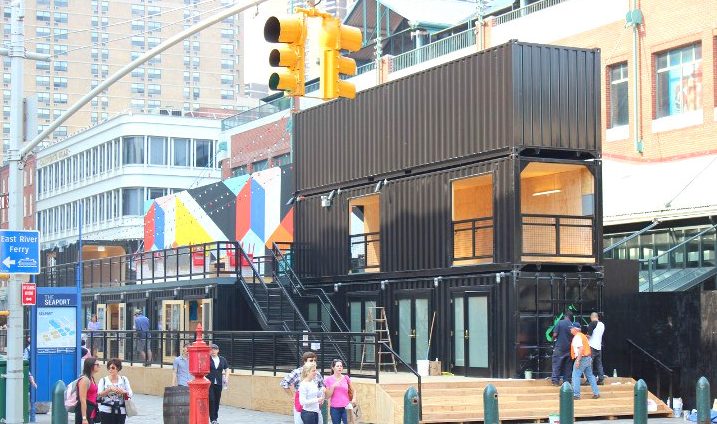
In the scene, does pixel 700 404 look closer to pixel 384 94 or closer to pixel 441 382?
pixel 441 382

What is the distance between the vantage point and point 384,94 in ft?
107

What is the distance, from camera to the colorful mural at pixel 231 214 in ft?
162

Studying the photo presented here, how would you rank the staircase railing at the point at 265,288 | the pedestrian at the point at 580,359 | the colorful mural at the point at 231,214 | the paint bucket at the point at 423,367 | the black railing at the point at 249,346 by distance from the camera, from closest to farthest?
the pedestrian at the point at 580,359 < the black railing at the point at 249,346 < the paint bucket at the point at 423,367 < the staircase railing at the point at 265,288 < the colorful mural at the point at 231,214

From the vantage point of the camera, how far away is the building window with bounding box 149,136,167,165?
7994cm

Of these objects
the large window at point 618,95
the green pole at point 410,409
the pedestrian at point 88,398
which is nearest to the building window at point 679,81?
the large window at point 618,95

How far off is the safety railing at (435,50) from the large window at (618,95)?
8.89m

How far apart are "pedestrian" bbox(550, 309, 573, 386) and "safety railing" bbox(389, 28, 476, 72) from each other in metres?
20.4

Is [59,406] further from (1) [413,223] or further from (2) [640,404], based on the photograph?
(1) [413,223]

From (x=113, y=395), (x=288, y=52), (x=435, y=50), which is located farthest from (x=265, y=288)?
(x=288, y=52)

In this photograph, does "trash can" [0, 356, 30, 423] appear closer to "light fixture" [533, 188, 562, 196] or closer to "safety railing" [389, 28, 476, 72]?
"light fixture" [533, 188, 562, 196]

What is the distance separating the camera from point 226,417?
26469 millimetres

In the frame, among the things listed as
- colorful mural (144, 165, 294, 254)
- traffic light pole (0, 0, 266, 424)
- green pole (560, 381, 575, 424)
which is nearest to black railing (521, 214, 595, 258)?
green pole (560, 381, 575, 424)

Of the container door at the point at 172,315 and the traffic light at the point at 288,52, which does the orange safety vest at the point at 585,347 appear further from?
the container door at the point at 172,315

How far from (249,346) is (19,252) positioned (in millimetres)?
9134
